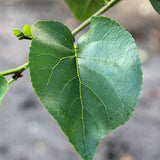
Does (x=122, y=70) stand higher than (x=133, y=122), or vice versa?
(x=122, y=70)

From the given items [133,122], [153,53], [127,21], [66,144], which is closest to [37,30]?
[66,144]

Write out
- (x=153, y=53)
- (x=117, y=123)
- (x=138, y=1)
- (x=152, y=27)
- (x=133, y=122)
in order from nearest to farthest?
1. (x=117, y=123)
2. (x=133, y=122)
3. (x=153, y=53)
4. (x=152, y=27)
5. (x=138, y=1)

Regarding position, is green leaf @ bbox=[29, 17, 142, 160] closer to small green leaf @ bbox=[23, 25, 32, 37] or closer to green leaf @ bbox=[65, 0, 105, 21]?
small green leaf @ bbox=[23, 25, 32, 37]

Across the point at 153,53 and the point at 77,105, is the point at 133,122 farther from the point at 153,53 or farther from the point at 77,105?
the point at 77,105

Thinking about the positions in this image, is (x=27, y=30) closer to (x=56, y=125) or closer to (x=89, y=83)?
(x=89, y=83)

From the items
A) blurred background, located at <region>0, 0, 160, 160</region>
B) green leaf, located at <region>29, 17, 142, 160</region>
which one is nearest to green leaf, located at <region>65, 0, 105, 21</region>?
green leaf, located at <region>29, 17, 142, 160</region>

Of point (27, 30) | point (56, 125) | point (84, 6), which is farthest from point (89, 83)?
point (56, 125)

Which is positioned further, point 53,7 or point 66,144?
point 53,7
